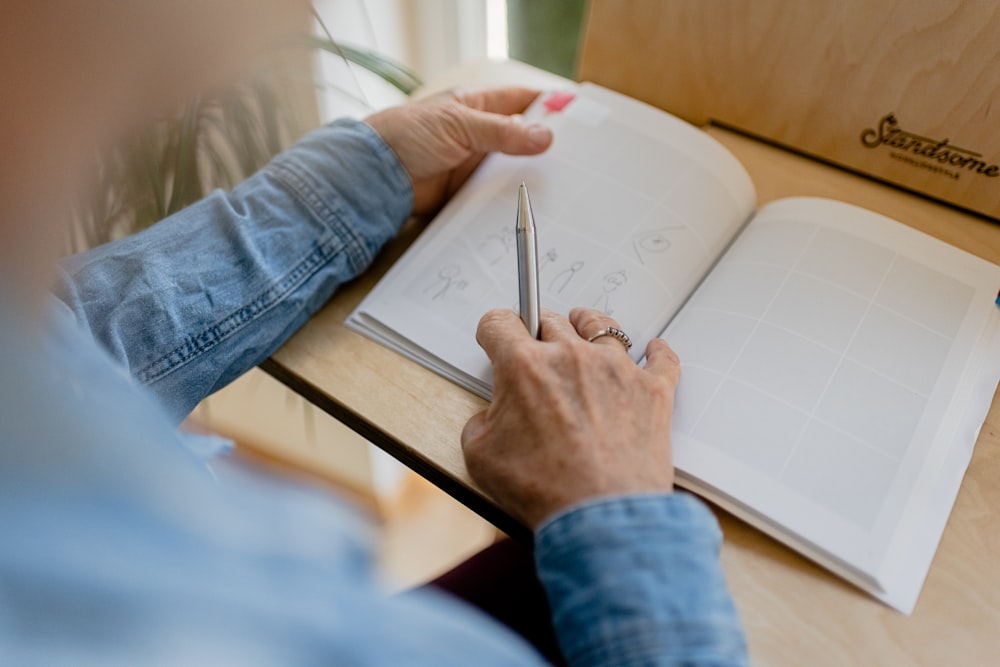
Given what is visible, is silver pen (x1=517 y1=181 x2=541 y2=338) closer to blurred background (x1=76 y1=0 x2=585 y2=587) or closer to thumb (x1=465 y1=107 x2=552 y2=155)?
thumb (x1=465 y1=107 x2=552 y2=155)

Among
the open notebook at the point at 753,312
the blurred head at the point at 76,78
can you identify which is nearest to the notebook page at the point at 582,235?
the open notebook at the point at 753,312

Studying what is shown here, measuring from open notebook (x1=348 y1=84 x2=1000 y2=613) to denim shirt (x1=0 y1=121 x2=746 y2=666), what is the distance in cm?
8

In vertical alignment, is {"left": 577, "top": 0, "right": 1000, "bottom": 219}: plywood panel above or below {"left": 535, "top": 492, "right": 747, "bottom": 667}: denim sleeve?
A: above

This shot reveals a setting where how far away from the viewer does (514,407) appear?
425mm

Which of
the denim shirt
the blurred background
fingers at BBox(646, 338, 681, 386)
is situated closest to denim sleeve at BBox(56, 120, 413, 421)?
the denim shirt

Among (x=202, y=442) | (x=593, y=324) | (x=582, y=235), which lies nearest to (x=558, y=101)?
(x=582, y=235)

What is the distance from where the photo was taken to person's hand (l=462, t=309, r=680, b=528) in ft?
1.25

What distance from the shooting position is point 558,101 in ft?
2.10

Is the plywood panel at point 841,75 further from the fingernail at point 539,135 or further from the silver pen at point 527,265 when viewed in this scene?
the silver pen at point 527,265

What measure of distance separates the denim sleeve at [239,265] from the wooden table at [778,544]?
0.12 feet

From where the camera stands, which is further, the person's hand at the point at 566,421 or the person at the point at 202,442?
the person's hand at the point at 566,421

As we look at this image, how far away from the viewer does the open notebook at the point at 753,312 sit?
0.41m

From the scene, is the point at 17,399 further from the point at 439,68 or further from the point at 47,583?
the point at 439,68

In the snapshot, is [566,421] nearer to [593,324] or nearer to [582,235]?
[593,324]
